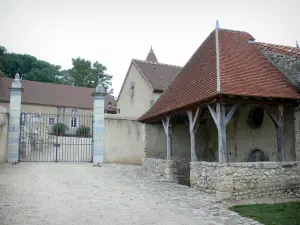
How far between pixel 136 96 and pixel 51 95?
17.9 m

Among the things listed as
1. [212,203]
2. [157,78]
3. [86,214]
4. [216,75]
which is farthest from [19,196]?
[157,78]

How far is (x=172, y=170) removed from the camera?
11008 millimetres

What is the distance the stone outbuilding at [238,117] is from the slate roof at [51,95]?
23.0 metres

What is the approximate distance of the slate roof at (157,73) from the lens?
17.4m

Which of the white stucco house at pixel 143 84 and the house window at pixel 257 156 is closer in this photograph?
the house window at pixel 257 156

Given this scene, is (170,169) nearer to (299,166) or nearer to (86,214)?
(299,166)

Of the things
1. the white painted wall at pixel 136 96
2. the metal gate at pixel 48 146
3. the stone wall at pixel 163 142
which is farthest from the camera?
the white painted wall at pixel 136 96

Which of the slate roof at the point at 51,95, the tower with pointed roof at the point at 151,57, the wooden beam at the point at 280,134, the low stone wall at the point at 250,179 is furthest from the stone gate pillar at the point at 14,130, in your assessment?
the slate roof at the point at 51,95

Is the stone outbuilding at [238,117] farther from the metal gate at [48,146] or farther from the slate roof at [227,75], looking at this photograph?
the metal gate at [48,146]

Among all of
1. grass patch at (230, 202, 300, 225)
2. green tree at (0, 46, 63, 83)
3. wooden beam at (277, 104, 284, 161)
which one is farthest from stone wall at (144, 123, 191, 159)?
green tree at (0, 46, 63, 83)

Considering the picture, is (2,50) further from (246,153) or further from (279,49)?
(246,153)

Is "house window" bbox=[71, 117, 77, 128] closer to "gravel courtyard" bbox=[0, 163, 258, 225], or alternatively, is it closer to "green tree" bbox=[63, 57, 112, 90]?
"green tree" bbox=[63, 57, 112, 90]

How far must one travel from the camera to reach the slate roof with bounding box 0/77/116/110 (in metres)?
32.2

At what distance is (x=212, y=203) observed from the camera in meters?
7.22
